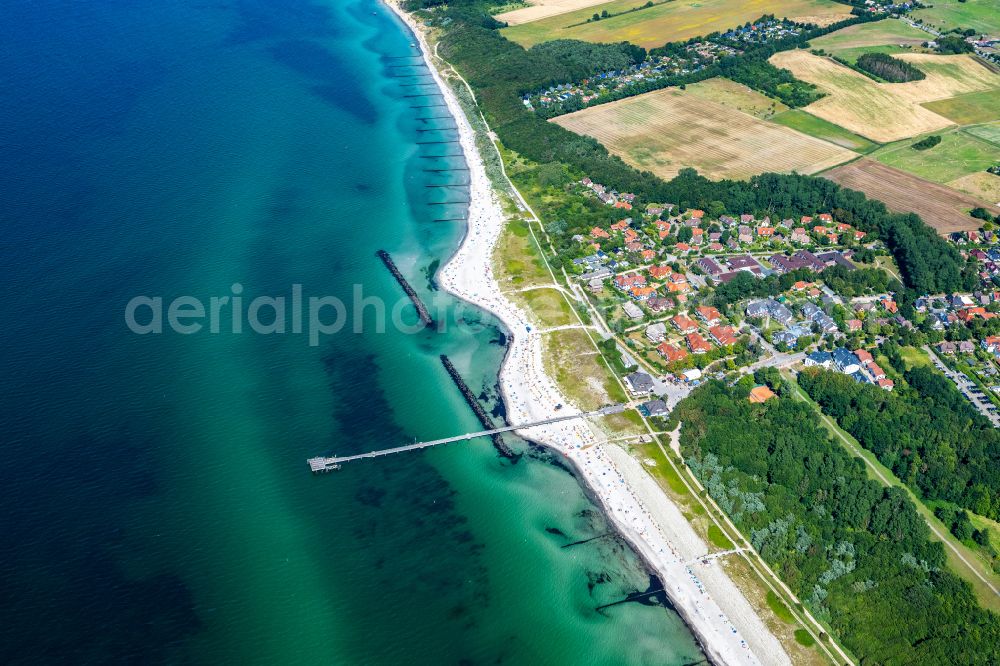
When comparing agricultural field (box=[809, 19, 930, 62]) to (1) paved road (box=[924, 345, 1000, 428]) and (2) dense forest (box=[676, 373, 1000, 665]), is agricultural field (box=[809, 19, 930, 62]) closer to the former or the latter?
(1) paved road (box=[924, 345, 1000, 428])

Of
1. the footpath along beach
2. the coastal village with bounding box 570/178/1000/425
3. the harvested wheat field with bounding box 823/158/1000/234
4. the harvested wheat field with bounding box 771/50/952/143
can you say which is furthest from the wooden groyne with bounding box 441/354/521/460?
the harvested wheat field with bounding box 771/50/952/143

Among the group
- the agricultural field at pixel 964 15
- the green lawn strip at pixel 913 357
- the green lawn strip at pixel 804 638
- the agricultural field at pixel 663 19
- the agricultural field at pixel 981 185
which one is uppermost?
the agricultural field at pixel 663 19

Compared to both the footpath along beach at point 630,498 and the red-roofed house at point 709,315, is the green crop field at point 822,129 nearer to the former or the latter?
the red-roofed house at point 709,315

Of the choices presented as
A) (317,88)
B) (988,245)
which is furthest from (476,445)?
(317,88)

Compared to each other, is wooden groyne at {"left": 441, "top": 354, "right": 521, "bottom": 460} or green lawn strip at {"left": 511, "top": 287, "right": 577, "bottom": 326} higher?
green lawn strip at {"left": 511, "top": 287, "right": 577, "bottom": 326}

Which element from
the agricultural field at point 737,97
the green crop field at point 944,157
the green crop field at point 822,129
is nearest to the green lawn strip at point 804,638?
the green crop field at point 944,157

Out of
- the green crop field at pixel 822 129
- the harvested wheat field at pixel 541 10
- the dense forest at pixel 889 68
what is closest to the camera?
the green crop field at pixel 822 129
